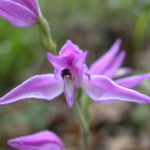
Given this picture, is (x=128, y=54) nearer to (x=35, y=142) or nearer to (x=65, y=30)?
(x=65, y=30)

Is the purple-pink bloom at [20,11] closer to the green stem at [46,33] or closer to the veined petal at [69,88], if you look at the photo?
the green stem at [46,33]

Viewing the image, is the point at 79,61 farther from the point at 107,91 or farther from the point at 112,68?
the point at 112,68

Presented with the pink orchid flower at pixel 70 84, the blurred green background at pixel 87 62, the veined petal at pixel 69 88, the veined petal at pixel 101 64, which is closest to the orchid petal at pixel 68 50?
the pink orchid flower at pixel 70 84

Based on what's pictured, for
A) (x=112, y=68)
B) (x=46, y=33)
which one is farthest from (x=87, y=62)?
(x=46, y=33)

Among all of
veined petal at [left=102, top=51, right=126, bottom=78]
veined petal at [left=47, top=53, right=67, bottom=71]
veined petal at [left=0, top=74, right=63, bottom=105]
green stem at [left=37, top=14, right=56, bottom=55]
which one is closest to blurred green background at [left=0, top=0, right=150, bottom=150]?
veined petal at [left=102, top=51, right=126, bottom=78]

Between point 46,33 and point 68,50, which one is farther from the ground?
point 68,50

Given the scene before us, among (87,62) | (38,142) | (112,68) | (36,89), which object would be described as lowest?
(87,62)

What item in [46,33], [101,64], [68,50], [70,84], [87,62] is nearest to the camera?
[68,50]

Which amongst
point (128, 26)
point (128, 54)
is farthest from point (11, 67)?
point (128, 26)
